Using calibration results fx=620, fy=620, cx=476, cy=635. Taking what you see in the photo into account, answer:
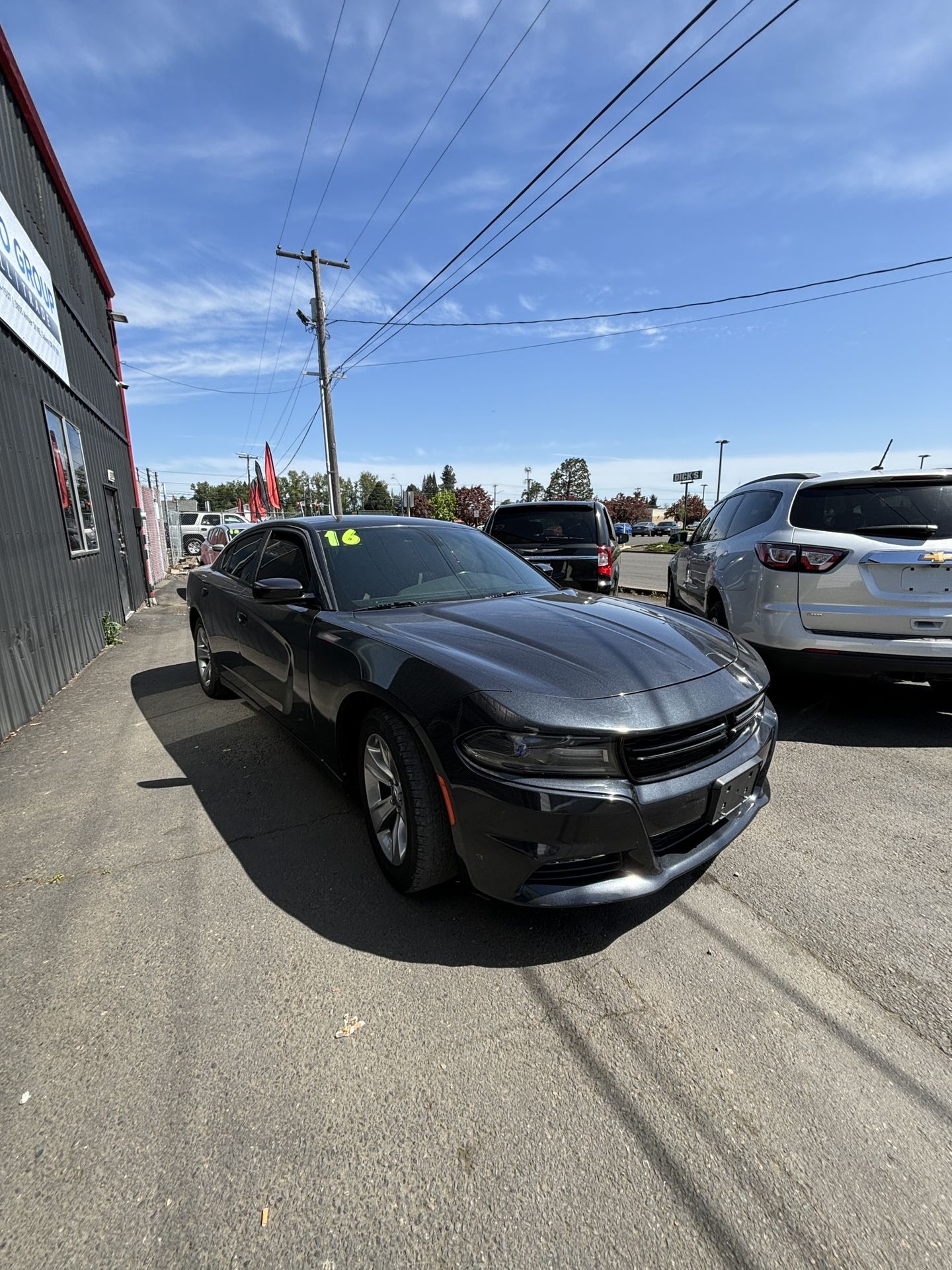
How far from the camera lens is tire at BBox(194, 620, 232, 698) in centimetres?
533

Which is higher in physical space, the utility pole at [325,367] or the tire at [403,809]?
the utility pole at [325,367]

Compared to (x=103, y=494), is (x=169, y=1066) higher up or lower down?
lower down

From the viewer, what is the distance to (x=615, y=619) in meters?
2.90

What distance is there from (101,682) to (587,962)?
6.05 m

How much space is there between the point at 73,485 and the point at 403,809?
7413 millimetres

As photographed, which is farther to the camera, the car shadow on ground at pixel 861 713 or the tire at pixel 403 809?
the car shadow on ground at pixel 861 713

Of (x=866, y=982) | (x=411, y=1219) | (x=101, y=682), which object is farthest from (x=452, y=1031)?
(x=101, y=682)

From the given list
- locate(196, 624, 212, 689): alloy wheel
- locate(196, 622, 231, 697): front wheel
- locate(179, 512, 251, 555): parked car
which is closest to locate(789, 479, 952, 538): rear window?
locate(196, 622, 231, 697): front wheel

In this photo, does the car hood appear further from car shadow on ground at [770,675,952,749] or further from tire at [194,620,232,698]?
tire at [194,620,232,698]

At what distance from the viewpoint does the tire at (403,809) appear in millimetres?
2283

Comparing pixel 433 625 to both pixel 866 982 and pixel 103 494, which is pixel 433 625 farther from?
pixel 103 494

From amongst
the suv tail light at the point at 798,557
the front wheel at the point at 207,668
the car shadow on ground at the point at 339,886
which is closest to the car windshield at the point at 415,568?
the car shadow on ground at the point at 339,886

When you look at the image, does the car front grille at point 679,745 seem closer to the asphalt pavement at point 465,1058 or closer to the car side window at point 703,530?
the asphalt pavement at point 465,1058

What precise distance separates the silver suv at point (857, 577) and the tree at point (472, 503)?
93.3 m
